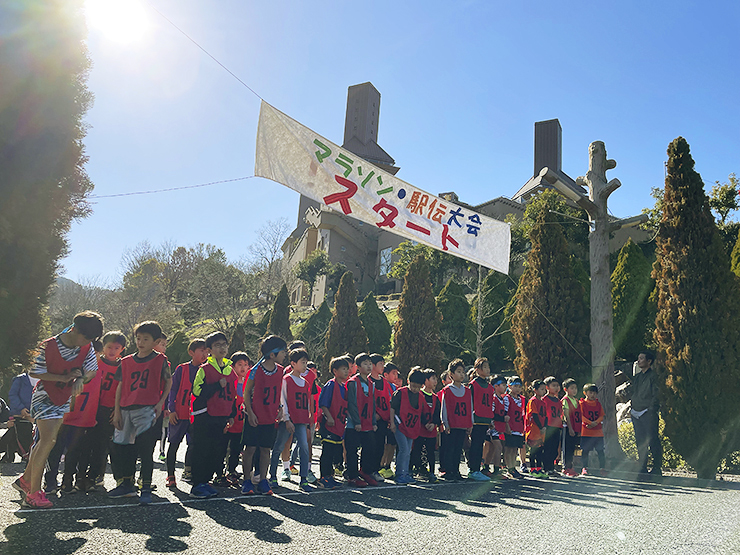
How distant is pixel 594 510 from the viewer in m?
5.31

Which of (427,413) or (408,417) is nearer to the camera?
(408,417)

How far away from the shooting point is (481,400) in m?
8.23

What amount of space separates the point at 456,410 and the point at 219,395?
3651mm

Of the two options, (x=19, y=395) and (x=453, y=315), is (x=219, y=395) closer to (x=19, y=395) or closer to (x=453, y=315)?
(x=19, y=395)

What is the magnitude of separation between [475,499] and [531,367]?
821 cm

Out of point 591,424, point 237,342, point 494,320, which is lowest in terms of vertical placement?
point 591,424

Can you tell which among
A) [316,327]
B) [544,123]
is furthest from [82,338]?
[544,123]

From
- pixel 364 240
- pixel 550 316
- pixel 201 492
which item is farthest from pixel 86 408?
pixel 364 240

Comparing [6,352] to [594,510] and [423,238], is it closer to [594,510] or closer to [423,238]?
[423,238]

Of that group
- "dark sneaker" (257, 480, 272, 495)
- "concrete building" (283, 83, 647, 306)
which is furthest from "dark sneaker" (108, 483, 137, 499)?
"concrete building" (283, 83, 647, 306)

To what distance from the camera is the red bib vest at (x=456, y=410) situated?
7.84 meters

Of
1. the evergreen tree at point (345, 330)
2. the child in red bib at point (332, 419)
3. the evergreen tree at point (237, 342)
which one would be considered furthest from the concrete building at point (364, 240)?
the child in red bib at point (332, 419)

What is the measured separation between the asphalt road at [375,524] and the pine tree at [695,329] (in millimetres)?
2668

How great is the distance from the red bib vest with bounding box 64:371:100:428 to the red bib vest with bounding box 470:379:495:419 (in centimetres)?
525
